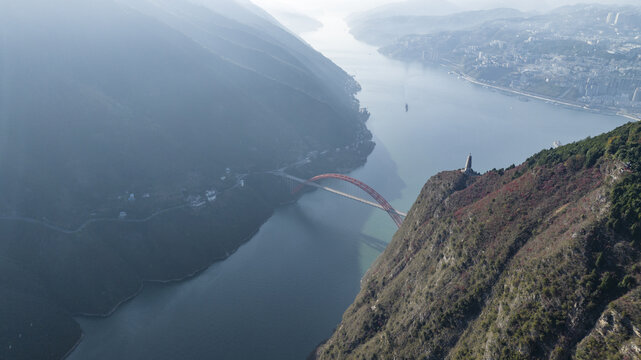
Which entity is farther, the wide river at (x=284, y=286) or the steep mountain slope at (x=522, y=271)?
the wide river at (x=284, y=286)

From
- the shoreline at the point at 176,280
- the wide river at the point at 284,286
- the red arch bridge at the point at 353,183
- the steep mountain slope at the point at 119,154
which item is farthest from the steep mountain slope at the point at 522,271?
the steep mountain slope at the point at 119,154

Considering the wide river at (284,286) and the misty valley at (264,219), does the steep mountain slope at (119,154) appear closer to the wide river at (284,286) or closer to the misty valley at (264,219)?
the misty valley at (264,219)

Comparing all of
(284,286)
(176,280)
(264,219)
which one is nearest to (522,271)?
(284,286)

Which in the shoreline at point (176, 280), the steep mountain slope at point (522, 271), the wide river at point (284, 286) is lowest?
the shoreline at point (176, 280)

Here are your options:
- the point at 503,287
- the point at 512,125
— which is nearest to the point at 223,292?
the point at 503,287

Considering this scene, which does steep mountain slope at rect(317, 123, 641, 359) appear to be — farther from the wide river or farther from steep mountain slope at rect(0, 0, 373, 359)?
steep mountain slope at rect(0, 0, 373, 359)

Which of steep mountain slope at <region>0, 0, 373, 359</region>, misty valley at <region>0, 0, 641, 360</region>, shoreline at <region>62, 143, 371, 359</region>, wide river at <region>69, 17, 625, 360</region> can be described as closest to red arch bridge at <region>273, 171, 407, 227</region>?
misty valley at <region>0, 0, 641, 360</region>

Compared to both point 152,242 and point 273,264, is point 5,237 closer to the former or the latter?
point 152,242
